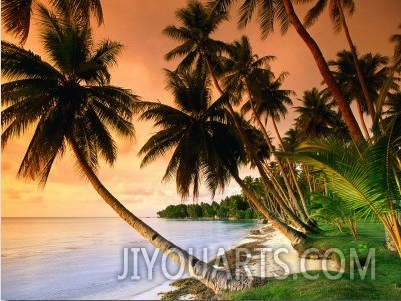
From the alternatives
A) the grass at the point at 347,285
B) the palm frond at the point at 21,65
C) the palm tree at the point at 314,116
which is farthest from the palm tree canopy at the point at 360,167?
the palm tree at the point at 314,116

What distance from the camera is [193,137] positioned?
1237 cm

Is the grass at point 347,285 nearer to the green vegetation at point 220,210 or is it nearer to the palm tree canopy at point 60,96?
the palm tree canopy at point 60,96

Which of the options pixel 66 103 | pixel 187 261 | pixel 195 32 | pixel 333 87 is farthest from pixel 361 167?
pixel 195 32

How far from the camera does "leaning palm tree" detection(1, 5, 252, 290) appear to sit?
27.4 ft

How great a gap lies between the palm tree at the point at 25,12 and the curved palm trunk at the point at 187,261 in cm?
297

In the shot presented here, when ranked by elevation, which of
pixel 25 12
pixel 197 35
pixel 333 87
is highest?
pixel 197 35

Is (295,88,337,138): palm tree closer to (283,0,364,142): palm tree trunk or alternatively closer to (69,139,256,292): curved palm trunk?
(283,0,364,142): palm tree trunk

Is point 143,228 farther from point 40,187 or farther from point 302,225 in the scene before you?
point 302,225

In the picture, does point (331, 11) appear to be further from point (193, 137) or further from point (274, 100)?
point (274, 100)

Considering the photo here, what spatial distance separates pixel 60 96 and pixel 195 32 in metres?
9.25

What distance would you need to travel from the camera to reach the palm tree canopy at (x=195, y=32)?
1639 centimetres

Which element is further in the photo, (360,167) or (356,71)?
(356,71)

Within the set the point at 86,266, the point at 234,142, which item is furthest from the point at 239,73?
the point at 86,266

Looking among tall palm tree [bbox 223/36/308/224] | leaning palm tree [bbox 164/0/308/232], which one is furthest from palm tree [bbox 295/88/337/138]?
leaning palm tree [bbox 164/0/308/232]
